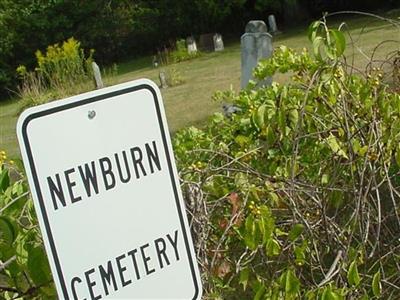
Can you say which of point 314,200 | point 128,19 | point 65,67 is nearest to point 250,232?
point 314,200

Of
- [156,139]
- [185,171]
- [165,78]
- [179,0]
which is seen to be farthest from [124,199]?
[179,0]

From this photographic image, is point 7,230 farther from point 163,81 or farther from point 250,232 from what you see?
point 163,81

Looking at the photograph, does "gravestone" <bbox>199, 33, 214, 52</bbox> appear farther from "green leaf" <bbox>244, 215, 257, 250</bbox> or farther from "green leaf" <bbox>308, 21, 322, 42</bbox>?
"green leaf" <bbox>244, 215, 257, 250</bbox>

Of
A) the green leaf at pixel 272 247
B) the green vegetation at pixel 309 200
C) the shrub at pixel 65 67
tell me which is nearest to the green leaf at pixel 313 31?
the green vegetation at pixel 309 200

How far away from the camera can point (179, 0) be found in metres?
25.4

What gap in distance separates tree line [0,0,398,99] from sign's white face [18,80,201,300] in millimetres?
23417

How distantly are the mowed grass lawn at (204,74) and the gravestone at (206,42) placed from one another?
740 mm

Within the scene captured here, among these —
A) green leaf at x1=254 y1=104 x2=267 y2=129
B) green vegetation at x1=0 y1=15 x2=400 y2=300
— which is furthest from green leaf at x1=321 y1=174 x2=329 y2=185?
green leaf at x1=254 y1=104 x2=267 y2=129

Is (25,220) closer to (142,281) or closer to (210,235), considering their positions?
(210,235)

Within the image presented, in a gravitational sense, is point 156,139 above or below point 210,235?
above

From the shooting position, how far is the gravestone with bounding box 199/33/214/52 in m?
23.1

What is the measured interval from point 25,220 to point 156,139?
977mm

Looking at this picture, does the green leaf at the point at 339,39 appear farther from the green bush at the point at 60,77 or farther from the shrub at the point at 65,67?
the shrub at the point at 65,67

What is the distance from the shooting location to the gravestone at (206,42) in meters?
23.1
